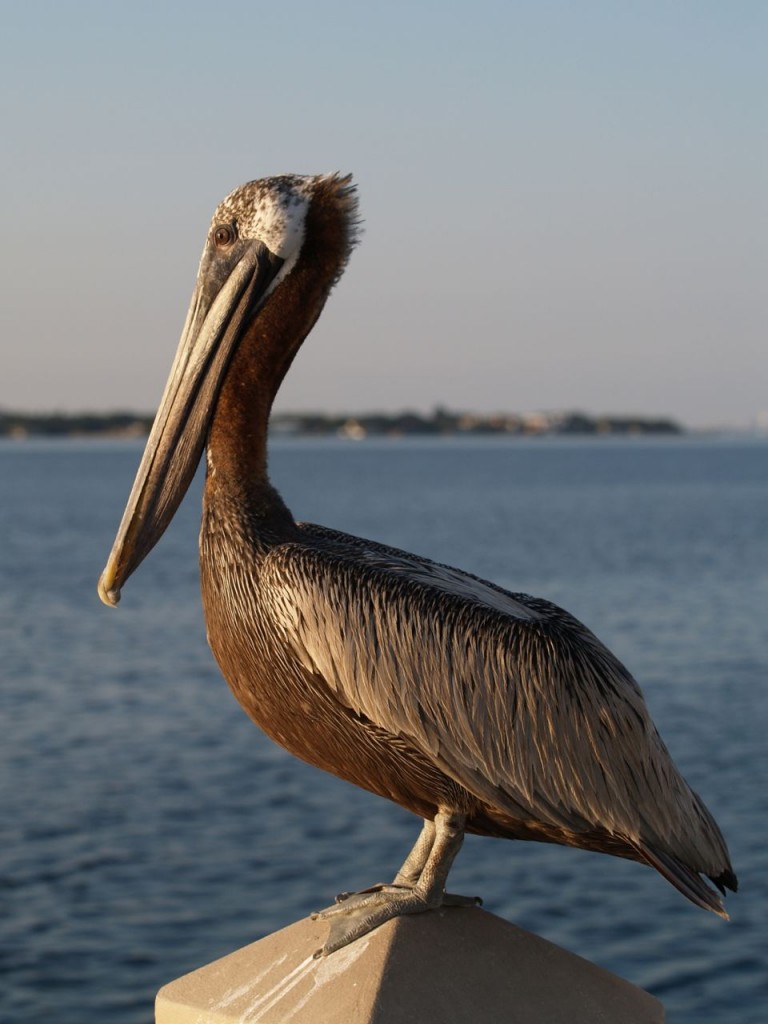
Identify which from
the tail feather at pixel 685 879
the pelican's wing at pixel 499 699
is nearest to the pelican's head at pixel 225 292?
the pelican's wing at pixel 499 699

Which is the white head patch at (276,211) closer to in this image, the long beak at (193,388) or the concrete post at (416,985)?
the long beak at (193,388)

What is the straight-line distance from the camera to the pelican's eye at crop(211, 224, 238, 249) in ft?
12.8

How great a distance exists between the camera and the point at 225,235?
392 cm

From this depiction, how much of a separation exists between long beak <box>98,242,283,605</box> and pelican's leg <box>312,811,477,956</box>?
3.43ft

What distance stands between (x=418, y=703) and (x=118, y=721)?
17136 mm

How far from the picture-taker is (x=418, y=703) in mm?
3668

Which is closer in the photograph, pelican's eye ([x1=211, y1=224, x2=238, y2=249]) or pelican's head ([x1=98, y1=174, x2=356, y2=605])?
pelican's head ([x1=98, y1=174, x2=356, y2=605])

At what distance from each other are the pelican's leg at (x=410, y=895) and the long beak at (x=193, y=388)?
105 cm

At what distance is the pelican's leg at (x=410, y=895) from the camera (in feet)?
11.3

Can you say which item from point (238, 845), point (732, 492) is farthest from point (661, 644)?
point (732, 492)

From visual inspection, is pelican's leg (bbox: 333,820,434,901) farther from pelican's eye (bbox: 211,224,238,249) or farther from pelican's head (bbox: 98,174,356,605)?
pelican's eye (bbox: 211,224,238,249)

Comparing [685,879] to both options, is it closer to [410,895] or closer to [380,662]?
[410,895]

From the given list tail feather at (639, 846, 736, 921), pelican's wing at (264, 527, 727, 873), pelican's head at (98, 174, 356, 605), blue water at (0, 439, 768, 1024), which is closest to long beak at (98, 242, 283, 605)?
pelican's head at (98, 174, 356, 605)

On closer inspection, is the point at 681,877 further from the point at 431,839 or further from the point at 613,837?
the point at 431,839
